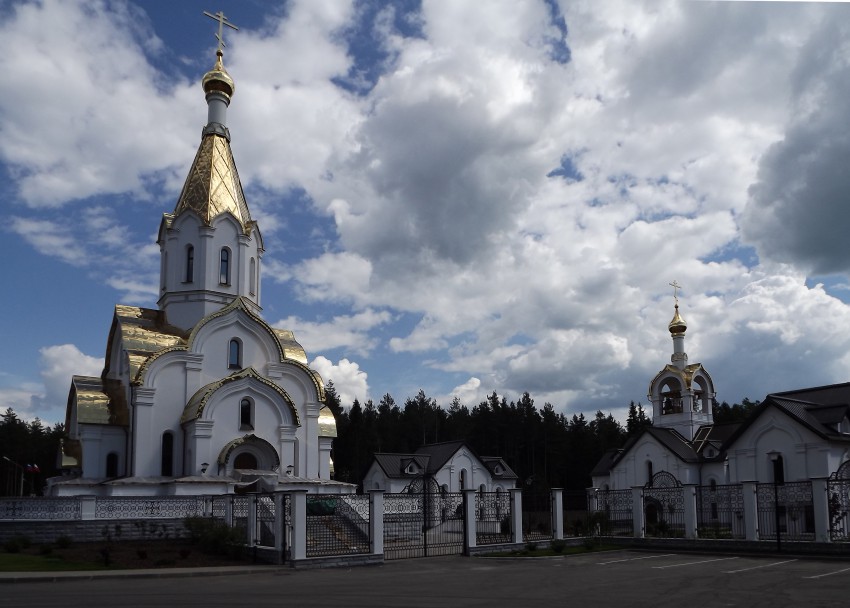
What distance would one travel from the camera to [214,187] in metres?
31.1

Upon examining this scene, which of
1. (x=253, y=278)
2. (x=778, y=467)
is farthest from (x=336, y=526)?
(x=778, y=467)

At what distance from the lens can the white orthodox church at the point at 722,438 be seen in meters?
31.4

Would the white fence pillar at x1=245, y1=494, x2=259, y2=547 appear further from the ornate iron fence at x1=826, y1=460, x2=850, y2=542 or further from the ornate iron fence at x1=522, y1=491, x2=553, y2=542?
the ornate iron fence at x1=826, y1=460, x2=850, y2=542

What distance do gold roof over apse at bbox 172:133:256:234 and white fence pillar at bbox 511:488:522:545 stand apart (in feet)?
51.3

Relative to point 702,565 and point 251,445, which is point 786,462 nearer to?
point 702,565

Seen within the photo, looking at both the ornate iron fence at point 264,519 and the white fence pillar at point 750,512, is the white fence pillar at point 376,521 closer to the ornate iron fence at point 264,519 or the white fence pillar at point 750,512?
the ornate iron fence at point 264,519

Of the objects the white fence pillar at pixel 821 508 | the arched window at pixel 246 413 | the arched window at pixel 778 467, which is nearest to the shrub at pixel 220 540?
the arched window at pixel 246 413

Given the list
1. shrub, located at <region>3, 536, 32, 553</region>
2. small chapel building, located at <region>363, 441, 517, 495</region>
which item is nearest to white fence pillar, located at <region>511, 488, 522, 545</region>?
shrub, located at <region>3, 536, 32, 553</region>

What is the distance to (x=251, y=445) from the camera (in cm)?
2648

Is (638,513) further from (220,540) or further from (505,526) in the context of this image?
(220,540)

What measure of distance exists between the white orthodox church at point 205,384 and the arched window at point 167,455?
3 cm

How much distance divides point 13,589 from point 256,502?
20.4 feet

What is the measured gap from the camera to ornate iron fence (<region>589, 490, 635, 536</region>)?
78.5ft

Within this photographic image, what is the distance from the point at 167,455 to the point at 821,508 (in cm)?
1992
